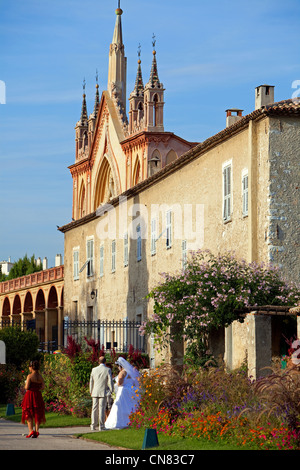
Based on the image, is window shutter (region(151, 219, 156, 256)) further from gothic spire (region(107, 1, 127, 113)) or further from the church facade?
gothic spire (region(107, 1, 127, 113))

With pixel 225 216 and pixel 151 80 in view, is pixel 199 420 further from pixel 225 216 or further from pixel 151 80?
pixel 151 80

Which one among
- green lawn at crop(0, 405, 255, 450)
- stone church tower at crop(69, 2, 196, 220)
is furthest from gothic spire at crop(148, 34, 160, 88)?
green lawn at crop(0, 405, 255, 450)

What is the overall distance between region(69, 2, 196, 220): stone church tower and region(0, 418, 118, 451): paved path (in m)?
28.5

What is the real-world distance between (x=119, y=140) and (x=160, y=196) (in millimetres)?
21295

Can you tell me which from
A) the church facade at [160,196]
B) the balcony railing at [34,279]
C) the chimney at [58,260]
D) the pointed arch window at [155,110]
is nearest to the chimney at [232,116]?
the church facade at [160,196]

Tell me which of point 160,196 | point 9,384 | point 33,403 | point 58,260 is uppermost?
point 58,260

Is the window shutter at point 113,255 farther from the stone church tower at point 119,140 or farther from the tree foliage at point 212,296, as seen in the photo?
the tree foliage at point 212,296

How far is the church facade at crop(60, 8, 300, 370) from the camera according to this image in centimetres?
2236

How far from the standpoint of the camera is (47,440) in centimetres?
1583

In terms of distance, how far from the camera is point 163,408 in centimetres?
1622

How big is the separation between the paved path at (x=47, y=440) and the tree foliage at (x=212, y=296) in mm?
4500

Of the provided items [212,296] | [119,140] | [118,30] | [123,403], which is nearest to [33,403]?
[123,403]

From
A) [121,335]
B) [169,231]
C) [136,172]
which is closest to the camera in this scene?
[169,231]

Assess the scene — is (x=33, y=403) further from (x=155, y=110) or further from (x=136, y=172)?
(x=136, y=172)
